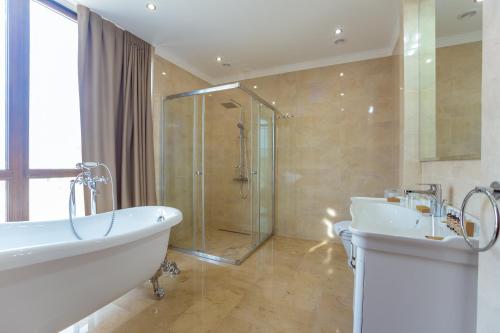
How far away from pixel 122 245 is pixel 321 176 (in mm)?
2495

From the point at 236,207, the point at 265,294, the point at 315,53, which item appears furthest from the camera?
the point at 236,207

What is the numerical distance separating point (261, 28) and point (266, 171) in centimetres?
181

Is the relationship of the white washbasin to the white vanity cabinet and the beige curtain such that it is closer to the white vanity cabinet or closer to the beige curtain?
the white vanity cabinet

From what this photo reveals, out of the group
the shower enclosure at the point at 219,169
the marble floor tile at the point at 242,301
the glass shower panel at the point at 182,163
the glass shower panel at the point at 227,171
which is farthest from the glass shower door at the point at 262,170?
the glass shower panel at the point at 182,163

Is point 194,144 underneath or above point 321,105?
underneath

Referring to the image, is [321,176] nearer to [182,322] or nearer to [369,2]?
[369,2]

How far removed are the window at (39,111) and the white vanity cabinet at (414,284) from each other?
239 cm

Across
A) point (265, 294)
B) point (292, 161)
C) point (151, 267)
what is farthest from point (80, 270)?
point (292, 161)

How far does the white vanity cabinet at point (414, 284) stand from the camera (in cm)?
72

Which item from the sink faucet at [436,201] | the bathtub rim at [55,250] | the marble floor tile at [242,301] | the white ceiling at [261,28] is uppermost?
the white ceiling at [261,28]

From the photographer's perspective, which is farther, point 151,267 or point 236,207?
point 236,207

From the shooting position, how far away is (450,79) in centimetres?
126

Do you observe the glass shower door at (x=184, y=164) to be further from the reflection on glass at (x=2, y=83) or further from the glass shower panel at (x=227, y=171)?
the reflection on glass at (x=2, y=83)

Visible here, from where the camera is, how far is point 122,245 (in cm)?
124
